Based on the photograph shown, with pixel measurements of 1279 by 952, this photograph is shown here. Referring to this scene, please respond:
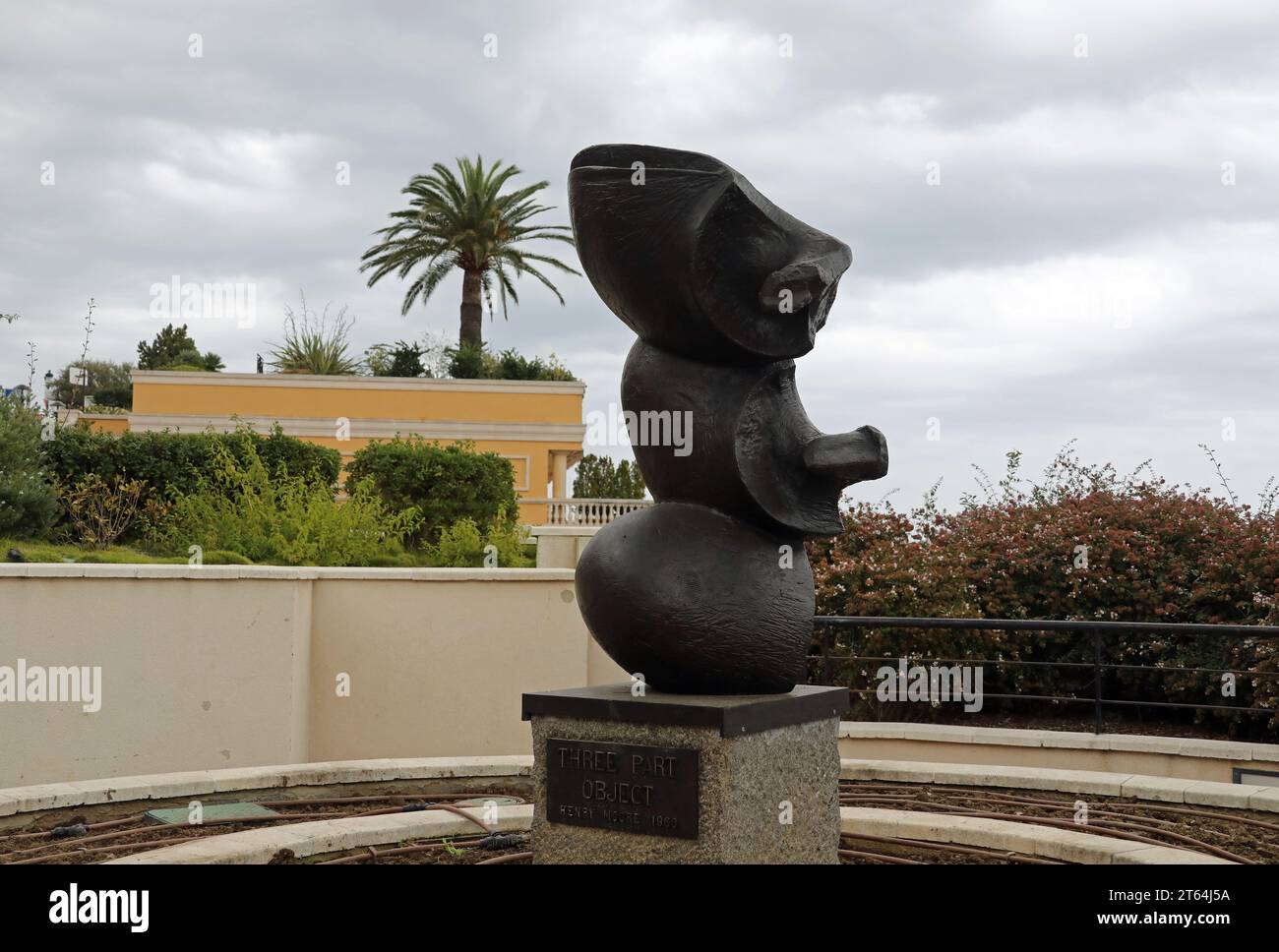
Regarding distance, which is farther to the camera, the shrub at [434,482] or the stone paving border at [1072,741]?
the shrub at [434,482]

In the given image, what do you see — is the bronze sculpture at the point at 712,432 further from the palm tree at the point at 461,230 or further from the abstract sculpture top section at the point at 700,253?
the palm tree at the point at 461,230

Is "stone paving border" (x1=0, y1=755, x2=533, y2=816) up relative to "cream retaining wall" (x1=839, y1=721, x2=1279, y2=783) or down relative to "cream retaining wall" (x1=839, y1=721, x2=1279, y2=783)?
up

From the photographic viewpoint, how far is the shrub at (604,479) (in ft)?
133

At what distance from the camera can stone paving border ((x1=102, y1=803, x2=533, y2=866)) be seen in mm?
4930

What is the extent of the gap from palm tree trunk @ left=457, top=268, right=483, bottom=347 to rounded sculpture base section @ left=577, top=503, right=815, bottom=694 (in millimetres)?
33721

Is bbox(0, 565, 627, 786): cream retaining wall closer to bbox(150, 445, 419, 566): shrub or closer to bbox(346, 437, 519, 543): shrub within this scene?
bbox(150, 445, 419, 566): shrub

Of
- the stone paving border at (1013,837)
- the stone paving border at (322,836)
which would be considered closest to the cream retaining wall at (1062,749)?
the stone paving border at (1013,837)

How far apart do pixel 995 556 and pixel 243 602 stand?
7357mm

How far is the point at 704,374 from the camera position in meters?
4.76

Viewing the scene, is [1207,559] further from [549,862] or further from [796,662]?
[549,862]

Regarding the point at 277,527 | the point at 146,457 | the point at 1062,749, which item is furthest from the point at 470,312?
the point at 1062,749

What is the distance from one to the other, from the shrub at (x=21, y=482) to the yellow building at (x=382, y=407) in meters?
18.0

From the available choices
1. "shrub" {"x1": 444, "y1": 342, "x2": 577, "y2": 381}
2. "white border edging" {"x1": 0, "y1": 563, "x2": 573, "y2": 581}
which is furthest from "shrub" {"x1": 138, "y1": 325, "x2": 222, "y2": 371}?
"white border edging" {"x1": 0, "y1": 563, "x2": 573, "y2": 581}

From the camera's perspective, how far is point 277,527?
13.6 meters
